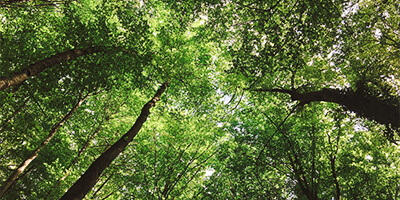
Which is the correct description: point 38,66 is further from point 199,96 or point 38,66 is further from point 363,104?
point 363,104

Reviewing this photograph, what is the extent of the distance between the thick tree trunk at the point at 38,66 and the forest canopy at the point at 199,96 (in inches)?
1.3

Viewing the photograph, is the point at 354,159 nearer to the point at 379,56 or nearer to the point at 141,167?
the point at 379,56

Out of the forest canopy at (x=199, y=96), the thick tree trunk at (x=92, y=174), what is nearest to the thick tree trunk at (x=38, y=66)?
the forest canopy at (x=199, y=96)

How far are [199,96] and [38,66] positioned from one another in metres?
6.40

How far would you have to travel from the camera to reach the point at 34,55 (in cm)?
657

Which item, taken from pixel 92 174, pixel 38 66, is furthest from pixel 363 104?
pixel 38 66

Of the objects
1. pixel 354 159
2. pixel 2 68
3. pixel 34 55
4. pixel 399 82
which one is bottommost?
pixel 2 68

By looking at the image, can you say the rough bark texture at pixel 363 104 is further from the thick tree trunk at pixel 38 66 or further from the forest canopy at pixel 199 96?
the thick tree trunk at pixel 38 66

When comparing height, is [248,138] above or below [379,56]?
above

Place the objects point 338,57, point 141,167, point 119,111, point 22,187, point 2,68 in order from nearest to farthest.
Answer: point 2,68 < point 338,57 < point 141,167 < point 119,111 < point 22,187

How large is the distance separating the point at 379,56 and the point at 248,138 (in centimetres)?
846

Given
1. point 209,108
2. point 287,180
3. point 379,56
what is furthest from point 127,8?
point 287,180

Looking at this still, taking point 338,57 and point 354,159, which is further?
point 354,159

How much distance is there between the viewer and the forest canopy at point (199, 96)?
5496 mm
